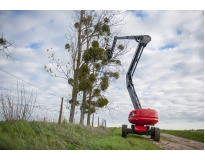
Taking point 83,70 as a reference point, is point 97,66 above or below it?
above

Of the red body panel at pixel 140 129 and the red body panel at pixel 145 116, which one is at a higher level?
the red body panel at pixel 145 116

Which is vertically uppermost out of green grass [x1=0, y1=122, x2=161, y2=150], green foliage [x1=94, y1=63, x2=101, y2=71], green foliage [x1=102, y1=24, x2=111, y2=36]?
green foliage [x1=102, y1=24, x2=111, y2=36]

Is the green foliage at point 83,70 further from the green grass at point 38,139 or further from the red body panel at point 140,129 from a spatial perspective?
the green grass at point 38,139

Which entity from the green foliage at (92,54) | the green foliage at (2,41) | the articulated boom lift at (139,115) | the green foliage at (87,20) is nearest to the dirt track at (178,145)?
the articulated boom lift at (139,115)

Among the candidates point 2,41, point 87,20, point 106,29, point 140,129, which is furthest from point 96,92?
point 2,41

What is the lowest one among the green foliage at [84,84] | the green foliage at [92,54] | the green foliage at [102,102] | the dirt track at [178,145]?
the dirt track at [178,145]

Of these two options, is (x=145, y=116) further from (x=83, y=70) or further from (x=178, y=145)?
(x=83, y=70)

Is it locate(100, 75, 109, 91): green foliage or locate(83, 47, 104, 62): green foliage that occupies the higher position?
locate(83, 47, 104, 62): green foliage

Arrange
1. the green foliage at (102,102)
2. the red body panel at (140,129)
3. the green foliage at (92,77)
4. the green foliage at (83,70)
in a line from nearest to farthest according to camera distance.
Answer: the red body panel at (140,129) → the green foliage at (83,70) → the green foliage at (92,77) → the green foliage at (102,102)

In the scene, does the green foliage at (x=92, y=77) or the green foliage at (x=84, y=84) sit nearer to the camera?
the green foliage at (x=84, y=84)

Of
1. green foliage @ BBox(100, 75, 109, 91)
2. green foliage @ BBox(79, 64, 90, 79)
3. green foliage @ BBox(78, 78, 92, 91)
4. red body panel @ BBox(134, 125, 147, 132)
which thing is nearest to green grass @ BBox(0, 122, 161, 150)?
red body panel @ BBox(134, 125, 147, 132)

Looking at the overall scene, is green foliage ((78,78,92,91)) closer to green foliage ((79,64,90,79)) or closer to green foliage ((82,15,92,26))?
green foliage ((79,64,90,79))

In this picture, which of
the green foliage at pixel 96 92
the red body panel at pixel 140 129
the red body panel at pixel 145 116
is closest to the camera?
the red body panel at pixel 145 116
